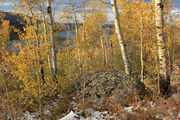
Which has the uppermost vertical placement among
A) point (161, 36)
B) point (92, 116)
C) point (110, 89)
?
point (161, 36)

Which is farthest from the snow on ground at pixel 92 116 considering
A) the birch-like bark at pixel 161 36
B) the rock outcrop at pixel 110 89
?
Answer: the birch-like bark at pixel 161 36

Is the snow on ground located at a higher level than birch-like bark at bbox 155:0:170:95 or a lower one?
lower

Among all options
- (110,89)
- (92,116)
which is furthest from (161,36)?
(92,116)

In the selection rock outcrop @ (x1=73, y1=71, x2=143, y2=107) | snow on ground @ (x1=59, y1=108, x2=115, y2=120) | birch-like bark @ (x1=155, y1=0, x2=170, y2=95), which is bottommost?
snow on ground @ (x1=59, y1=108, x2=115, y2=120)

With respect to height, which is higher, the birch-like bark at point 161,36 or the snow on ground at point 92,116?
the birch-like bark at point 161,36

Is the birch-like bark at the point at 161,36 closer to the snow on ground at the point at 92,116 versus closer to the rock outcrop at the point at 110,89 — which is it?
the rock outcrop at the point at 110,89

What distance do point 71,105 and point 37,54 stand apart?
2.95 m

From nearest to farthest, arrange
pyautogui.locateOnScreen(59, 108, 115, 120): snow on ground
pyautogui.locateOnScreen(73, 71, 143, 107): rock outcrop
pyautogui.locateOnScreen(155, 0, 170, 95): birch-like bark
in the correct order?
1. pyautogui.locateOnScreen(59, 108, 115, 120): snow on ground
2. pyautogui.locateOnScreen(155, 0, 170, 95): birch-like bark
3. pyautogui.locateOnScreen(73, 71, 143, 107): rock outcrop

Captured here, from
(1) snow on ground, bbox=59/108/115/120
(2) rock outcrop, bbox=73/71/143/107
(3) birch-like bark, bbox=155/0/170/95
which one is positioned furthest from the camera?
(2) rock outcrop, bbox=73/71/143/107

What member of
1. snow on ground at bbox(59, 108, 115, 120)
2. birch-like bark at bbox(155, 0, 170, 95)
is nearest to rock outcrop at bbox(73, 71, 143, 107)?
snow on ground at bbox(59, 108, 115, 120)

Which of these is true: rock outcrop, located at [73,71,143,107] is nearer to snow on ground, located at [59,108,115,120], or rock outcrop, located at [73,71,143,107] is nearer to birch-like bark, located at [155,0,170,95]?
snow on ground, located at [59,108,115,120]

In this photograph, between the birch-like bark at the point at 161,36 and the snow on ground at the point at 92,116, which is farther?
the birch-like bark at the point at 161,36

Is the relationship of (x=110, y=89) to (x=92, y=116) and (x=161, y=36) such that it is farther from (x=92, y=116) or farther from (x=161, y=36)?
(x=161, y=36)

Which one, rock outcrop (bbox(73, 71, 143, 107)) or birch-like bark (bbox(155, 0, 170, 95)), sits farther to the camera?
rock outcrop (bbox(73, 71, 143, 107))
